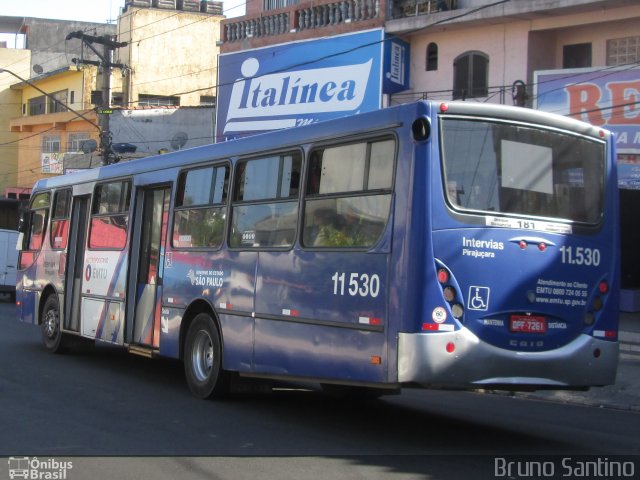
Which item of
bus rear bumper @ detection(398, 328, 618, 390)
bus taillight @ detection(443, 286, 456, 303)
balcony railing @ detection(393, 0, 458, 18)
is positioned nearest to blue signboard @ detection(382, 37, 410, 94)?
balcony railing @ detection(393, 0, 458, 18)

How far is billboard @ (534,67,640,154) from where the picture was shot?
59.5ft

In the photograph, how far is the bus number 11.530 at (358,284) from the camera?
7.93 m

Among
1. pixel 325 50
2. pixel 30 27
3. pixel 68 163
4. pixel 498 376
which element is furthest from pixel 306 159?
pixel 30 27

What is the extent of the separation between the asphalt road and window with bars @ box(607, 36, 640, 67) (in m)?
9.41

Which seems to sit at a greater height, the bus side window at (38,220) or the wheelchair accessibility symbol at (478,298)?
the bus side window at (38,220)

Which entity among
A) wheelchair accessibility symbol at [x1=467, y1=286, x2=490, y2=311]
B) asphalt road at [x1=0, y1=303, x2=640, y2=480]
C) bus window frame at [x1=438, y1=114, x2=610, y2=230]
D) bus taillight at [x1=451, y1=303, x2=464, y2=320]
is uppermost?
bus window frame at [x1=438, y1=114, x2=610, y2=230]

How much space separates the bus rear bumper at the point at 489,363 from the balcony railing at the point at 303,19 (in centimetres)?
1620

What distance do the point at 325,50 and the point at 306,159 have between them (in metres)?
15.3

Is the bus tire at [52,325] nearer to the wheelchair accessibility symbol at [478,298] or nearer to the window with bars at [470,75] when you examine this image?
the wheelchair accessibility symbol at [478,298]

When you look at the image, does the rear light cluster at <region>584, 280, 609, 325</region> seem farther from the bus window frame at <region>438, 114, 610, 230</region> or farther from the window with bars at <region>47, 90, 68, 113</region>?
the window with bars at <region>47, 90, 68, 113</region>

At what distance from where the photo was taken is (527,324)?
26.1 ft

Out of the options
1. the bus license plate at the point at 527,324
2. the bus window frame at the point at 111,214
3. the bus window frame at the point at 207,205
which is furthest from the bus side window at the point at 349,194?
the bus window frame at the point at 111,214

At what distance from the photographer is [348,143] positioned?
336 inches

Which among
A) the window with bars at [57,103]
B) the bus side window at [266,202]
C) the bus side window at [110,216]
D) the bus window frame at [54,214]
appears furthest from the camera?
the window with bars at [57,103]
